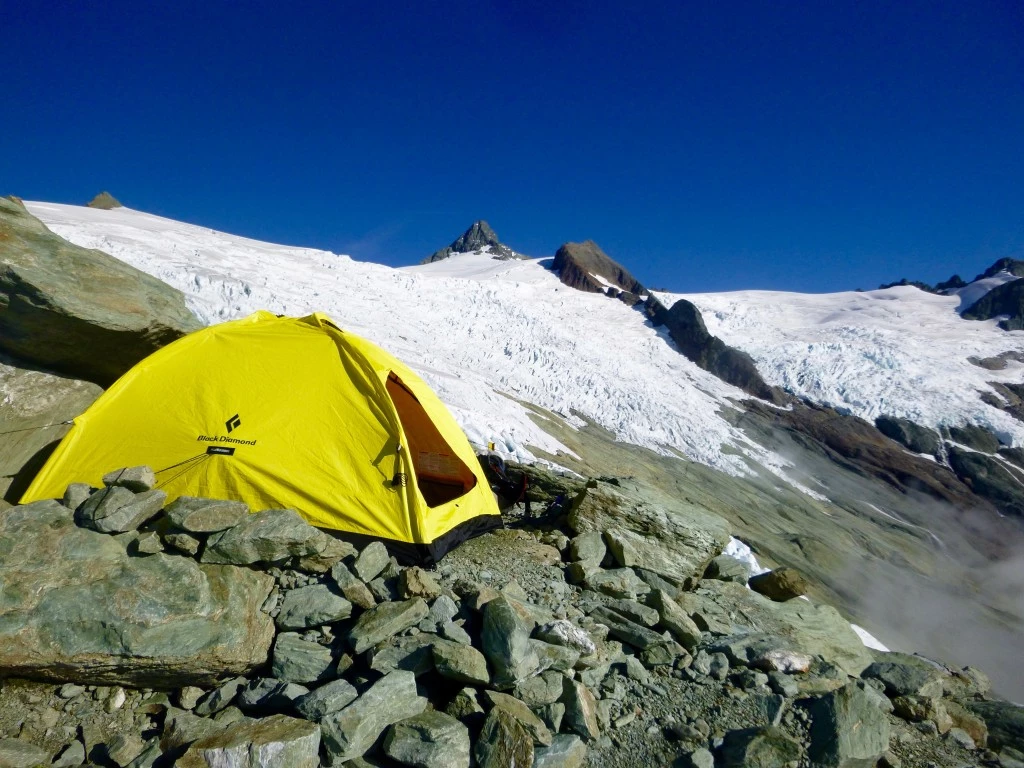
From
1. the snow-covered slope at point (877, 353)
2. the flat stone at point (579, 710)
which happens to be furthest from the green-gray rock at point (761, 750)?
the snow-covered slope at point (877, 353)

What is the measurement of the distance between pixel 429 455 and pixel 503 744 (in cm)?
462

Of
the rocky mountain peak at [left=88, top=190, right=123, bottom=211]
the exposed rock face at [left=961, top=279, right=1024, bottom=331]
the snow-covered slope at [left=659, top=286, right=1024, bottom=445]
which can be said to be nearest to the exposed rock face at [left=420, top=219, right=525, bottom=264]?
the snow-covered slope at [left=659, top=286, right=1024, bottom=445]

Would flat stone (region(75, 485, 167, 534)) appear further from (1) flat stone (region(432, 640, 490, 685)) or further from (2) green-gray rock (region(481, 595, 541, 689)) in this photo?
(2) green-gray rock (region(481, 595, 541, 689))

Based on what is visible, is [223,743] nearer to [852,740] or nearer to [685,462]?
[852,740]

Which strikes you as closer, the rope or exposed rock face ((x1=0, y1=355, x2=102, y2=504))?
exposed rock face ((x1=0, y1=355, x2=102, y2=504))

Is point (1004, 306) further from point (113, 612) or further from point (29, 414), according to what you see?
point (29, 414)

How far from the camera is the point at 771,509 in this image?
30.9 metres

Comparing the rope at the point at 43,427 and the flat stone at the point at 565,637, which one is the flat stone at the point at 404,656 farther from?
the rope at the point at 43,427

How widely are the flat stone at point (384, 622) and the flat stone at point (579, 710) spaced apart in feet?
4.10

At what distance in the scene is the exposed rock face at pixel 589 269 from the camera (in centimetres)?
6900

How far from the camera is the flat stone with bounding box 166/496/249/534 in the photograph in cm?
451

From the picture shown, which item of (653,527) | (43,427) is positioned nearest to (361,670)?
(653,527)

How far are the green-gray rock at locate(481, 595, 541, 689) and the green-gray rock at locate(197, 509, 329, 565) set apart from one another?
1.75 metres

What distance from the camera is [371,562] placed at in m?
4.82
